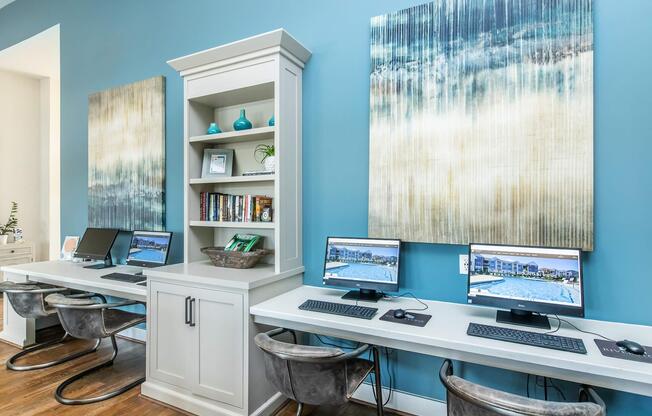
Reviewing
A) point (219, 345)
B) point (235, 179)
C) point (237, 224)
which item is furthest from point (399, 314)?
point (235, 179)

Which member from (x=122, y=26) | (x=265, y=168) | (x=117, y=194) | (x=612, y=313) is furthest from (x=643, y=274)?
(x=122, y=26)

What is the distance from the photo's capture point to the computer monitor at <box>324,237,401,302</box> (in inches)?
84.9

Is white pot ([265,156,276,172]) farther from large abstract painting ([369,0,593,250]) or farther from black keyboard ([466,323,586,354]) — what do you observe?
black keyboard ([466,323,586,354])

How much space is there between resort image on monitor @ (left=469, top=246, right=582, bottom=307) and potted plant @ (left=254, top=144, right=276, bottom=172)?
1455 mm

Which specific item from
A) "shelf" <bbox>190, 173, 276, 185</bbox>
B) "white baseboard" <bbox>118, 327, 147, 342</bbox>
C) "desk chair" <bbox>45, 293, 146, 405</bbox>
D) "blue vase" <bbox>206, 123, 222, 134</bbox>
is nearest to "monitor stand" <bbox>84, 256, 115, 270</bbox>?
"white baseboard" <bbox>118, 327, 147, 342</bbox>

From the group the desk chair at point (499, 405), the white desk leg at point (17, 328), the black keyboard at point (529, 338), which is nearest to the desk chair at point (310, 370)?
the desk chair at point (499, 405)

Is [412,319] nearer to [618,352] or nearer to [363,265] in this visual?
[363,265]

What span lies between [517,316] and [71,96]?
490 cm

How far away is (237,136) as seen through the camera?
2.63 meters

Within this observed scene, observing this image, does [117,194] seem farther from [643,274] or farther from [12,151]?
[643,274]

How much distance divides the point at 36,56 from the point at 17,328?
3.71m

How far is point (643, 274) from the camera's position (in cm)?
174

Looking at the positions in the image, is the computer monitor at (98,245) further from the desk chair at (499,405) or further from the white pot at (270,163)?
the desk chair at (499,405)

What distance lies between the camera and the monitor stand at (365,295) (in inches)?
86.7
